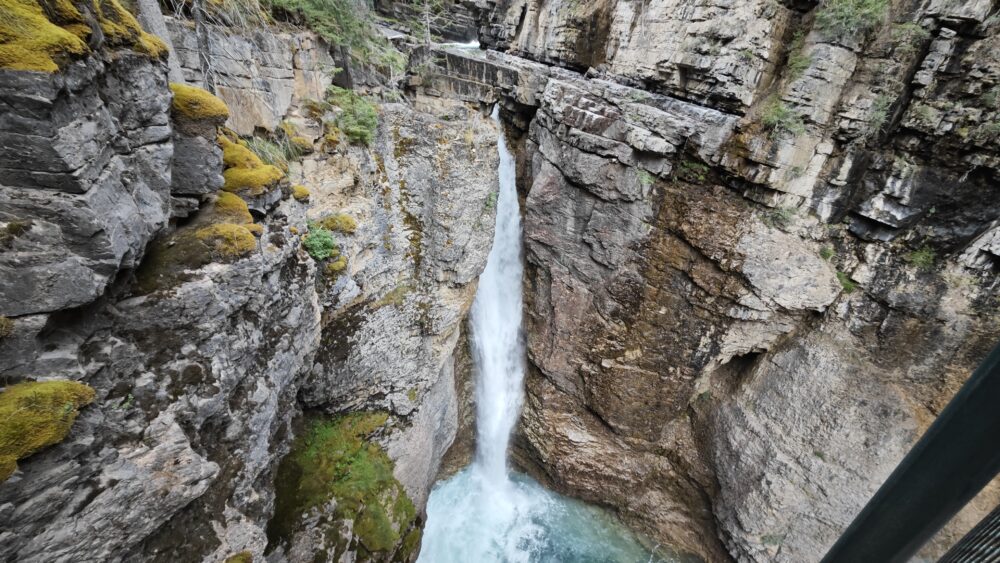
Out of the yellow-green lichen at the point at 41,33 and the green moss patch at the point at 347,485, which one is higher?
the yellow-green lichen at the point at 41,33

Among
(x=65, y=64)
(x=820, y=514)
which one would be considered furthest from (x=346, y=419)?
(x=820, y=514)

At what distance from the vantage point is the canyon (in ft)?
9.88

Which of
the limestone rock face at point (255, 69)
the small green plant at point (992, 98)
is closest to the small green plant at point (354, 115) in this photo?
the limestone rock face at point (255, 69)

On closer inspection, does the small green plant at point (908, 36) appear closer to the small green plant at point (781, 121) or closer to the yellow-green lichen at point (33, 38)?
the small green plant at point (781, 121)

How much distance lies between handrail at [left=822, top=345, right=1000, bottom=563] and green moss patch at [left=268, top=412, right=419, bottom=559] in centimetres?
693

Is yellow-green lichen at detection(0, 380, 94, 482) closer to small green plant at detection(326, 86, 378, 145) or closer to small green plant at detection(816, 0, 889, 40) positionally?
small green plant at detection(326, 86, 378, 145)

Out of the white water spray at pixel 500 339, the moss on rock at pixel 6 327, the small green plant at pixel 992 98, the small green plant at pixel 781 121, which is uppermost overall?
the small green plant at pixel 992 98

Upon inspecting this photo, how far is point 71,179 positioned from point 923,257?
38.1 ft

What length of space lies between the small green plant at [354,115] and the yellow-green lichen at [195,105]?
256 centimetres

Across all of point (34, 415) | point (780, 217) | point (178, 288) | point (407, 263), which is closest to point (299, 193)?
point (178, 288)

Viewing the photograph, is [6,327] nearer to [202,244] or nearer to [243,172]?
[202,244]

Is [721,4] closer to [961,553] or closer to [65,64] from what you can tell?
[961,553]

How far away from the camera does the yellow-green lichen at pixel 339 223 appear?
6453 millimetres

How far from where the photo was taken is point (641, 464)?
10984 mm
